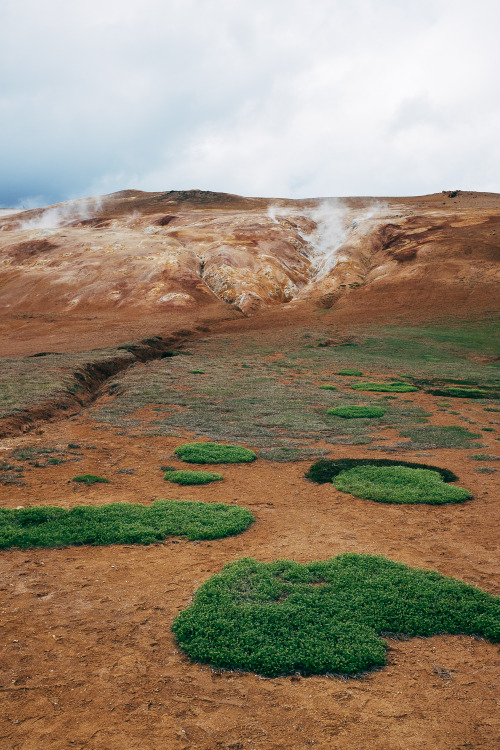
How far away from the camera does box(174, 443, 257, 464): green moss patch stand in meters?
15.2

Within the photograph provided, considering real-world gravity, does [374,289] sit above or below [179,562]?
above

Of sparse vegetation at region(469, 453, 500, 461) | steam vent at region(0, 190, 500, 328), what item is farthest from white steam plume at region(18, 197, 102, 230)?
sparse vegetation at region(469, 453, 500, 461)

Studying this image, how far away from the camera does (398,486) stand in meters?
12.8

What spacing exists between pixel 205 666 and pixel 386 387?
2446 cm

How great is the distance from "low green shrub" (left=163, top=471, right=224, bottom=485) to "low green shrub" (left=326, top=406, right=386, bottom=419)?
9852 millimetres

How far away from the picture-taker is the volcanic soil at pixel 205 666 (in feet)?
17.0

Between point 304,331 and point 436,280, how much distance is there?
89.8ft

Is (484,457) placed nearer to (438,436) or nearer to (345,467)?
(438,436)

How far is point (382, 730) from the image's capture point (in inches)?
207

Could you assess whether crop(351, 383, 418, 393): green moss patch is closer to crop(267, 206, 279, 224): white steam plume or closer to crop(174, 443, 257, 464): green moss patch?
crop(174, 443, 257, 464): green moss patch

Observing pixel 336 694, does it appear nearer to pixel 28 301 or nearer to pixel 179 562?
pixel 179 562

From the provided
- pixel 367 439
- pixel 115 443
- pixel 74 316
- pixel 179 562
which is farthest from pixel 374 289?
pixel 179 562

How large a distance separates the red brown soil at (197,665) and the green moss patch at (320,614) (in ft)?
0.68

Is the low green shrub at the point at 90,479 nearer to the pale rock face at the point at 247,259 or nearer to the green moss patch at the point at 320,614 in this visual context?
the green moss patch at the point at 320,614
